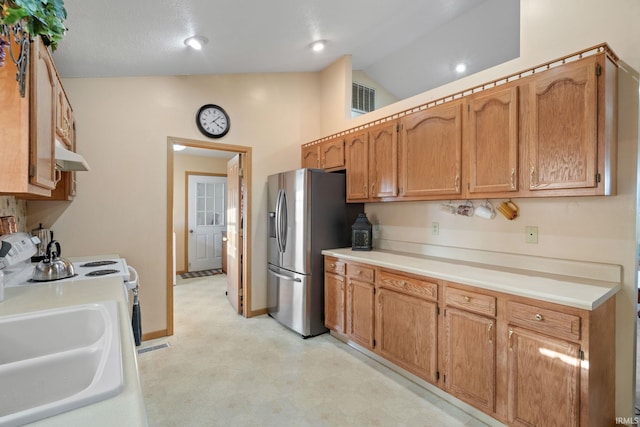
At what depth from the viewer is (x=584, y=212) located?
194 cm

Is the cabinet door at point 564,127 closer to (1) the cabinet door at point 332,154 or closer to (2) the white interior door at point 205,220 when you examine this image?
(1) the cabinet door at point 332,154

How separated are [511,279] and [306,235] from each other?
1.84 metres

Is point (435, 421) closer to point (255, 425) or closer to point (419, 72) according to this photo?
point (255, 425)

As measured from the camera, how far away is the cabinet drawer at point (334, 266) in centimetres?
301

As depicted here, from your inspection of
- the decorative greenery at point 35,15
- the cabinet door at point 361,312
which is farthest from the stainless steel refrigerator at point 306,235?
the decorative greenery at point 35,15

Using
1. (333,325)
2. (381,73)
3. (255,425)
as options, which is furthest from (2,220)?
(381,73)

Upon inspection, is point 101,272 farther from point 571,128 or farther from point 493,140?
point 571,128

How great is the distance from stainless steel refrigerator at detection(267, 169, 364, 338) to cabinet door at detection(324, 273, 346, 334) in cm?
9

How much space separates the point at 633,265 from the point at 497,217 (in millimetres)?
779

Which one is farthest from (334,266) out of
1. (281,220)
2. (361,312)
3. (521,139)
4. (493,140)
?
(521,139)

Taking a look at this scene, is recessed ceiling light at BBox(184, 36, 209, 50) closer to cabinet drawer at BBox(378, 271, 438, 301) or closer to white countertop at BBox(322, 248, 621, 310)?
white countertop at BBox(322, 248, 621, 310)

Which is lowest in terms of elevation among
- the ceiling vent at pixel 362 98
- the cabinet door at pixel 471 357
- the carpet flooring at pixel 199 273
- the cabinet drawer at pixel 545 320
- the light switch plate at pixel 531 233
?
the carpet flooring at pixel 199 273

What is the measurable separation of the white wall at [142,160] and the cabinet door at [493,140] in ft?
7.93

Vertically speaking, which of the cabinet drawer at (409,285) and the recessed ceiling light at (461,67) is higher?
the recessed ceiling light at (461,67)
